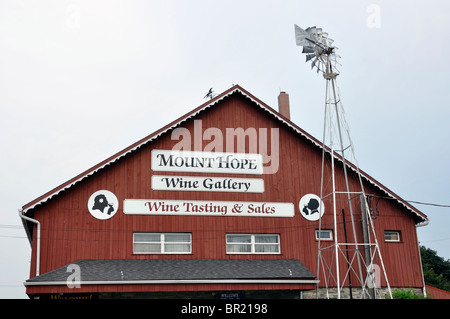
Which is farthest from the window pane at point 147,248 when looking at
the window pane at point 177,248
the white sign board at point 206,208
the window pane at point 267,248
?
the window pane at point 267,248

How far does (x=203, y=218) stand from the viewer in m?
25.5

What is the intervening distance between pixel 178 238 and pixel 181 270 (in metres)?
2.32

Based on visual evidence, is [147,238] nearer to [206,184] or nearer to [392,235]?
[206,184]

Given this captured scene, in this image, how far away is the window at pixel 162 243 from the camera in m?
24.7

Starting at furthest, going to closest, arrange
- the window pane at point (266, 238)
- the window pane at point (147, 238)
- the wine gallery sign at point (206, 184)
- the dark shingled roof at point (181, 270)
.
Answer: the window pane at point (266, 238) → the wine gallery sign at point (206, 184) → the window pane at point (147, 238) → the dark shingled roof at point (181, 270)

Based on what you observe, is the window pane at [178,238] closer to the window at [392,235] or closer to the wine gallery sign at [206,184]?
the wine gallery sign at [206,184]

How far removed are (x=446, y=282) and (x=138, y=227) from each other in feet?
207

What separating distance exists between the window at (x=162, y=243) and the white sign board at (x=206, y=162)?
3.14m

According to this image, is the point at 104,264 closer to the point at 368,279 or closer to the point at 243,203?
the point at 243,203

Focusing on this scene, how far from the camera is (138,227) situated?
24.7m

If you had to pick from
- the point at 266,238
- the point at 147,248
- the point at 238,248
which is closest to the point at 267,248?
the point at 266,238

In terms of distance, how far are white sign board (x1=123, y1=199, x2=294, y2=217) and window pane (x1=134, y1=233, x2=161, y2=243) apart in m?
1.02
